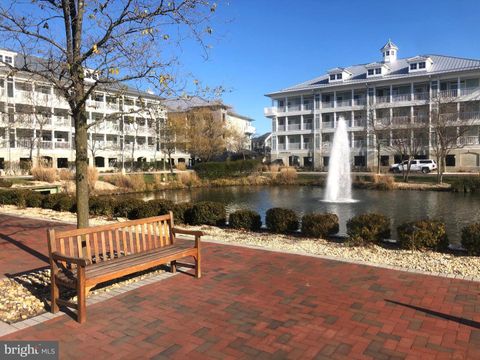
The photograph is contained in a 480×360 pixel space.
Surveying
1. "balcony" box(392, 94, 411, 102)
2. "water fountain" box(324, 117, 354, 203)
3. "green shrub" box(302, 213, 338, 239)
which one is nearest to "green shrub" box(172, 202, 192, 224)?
"green shrub" box(302, 213, 338, 239)

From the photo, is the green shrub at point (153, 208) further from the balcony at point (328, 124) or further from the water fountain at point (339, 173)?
the balcony at point (328, 124)

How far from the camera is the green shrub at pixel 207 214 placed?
11.7 metres

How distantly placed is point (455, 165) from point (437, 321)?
172ft

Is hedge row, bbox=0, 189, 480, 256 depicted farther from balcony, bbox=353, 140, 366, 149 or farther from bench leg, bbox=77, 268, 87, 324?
balcony, bbox=353, 140, 366, 149

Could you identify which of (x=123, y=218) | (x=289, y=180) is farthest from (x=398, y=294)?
(x=289, y=180)

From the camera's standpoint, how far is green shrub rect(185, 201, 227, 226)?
462 inches

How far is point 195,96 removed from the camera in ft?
22.0

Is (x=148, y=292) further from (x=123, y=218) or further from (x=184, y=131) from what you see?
(x=184, y=131)

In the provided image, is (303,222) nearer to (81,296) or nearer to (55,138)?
(81,296)

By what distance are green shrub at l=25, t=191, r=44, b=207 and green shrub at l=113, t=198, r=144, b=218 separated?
430 centimetres

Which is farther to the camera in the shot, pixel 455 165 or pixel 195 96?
pixel 455 165

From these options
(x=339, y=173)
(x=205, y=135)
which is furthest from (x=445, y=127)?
(x=205, y=135)

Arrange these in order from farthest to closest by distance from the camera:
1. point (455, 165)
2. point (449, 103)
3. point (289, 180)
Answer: point (455, 165), point (449, 103), point (289, 180)

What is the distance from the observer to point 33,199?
16.4m
